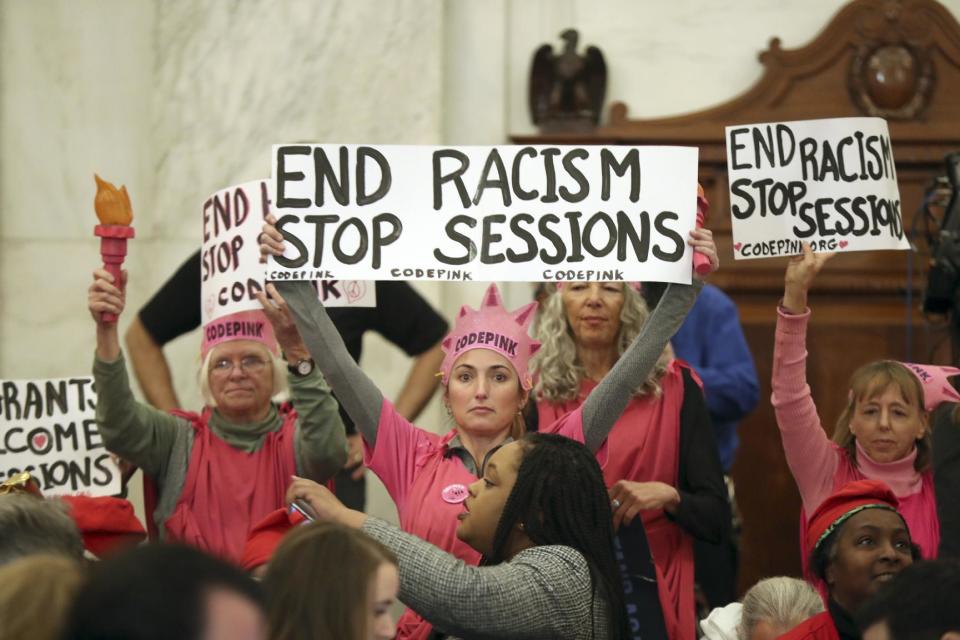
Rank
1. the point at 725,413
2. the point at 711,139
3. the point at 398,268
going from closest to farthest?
the point at 398,268, the point at 725,413, the point at 711,139

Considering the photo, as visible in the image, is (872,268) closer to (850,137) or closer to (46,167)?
(850,137)

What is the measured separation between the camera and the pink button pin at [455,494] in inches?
152

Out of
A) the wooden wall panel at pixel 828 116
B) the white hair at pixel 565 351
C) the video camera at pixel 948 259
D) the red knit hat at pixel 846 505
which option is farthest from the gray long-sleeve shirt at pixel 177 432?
the wooden wall panel at pixel 828 116

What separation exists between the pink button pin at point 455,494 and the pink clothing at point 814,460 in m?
1.00

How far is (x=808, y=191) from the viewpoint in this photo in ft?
14.7

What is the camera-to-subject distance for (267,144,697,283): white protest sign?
412 cm

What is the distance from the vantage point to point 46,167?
716 centimetres

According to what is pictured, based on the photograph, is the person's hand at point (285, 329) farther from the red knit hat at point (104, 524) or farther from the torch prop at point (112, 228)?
the red knit hat at point (104, 524)

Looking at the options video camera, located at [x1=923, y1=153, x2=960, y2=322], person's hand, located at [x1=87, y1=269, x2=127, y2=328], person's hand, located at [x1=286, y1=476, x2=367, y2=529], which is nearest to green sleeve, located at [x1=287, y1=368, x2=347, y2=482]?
person's hand, located at [x1=87, y1=269, x2=127, y2=328]

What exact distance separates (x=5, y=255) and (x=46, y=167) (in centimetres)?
45

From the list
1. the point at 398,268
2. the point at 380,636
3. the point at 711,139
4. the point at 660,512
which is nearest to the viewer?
the point at 380,636

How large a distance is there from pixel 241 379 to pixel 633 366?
4.23ft

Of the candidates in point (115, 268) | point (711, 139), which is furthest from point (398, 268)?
point (711, 139)

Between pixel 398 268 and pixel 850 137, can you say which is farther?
pixel 850 137
